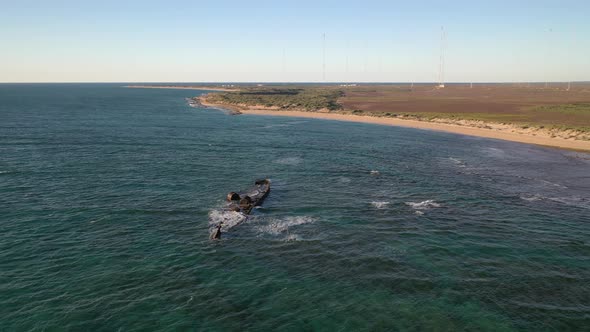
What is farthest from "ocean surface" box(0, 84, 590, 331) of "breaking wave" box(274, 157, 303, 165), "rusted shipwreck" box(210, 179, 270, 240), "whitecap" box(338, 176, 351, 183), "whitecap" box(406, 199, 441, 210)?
"rusted shipwreck" box(210, 179, 270, 240)

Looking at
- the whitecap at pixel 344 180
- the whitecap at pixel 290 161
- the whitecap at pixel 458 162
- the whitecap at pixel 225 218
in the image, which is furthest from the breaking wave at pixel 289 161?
the whitecap at pixel 458 162

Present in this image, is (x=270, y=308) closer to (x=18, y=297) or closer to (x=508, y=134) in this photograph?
(x=18, y=297)

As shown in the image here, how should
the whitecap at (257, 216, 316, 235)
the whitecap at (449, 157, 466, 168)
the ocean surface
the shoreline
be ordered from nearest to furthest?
1. the ocean surface
2. the whitecap at (257, 216, 316, 235)
3. the whitecap at (449, 157, 466, 168)
4. the shoreline

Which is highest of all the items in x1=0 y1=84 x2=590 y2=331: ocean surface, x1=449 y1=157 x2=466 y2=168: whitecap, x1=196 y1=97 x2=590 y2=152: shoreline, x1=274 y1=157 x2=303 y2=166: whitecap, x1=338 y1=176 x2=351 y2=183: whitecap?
x1=196 y1=97 x2=590 y2=152: shoreline

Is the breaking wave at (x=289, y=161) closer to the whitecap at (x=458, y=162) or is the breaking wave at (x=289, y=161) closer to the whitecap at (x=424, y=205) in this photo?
the whitecap at (x=424, y=205)

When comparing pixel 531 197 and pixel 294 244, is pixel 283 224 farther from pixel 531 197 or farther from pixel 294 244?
pixel 531 197

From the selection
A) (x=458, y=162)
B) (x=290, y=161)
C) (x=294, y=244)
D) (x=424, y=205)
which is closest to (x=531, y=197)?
(x=424, y=205)

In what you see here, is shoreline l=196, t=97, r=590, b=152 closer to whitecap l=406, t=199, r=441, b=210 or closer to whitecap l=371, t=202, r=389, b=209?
whitecap l=406, t=199, r=441, b=210
